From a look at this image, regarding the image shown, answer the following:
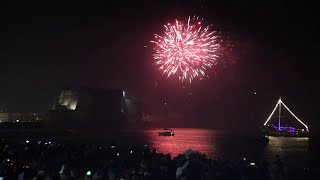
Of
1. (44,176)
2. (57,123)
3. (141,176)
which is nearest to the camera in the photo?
(44,176)

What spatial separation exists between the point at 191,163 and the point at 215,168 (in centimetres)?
136

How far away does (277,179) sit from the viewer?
656 inches

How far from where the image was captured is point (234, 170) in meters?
16.3

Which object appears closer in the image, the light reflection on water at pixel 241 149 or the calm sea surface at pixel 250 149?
the calm sea surface at pixel 250 149

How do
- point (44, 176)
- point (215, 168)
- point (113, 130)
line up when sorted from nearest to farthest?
1. point (44, 176)
2. point (215, 168)
3. point (113, 130)

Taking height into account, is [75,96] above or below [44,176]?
above

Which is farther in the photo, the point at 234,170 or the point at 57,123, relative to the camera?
the point at 57,123

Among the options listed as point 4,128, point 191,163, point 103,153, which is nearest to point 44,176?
point 191,163

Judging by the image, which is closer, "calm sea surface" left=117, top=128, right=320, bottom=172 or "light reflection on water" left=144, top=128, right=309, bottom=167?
"calm sea surface" left=117, top=128, right=320, bottom=172

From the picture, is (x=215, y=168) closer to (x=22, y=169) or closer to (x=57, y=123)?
(x=22, y=169)

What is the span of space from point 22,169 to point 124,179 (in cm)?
329

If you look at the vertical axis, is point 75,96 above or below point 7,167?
above

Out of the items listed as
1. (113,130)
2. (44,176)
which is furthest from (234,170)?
(113,130)

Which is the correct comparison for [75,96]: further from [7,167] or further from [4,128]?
[7,167]
